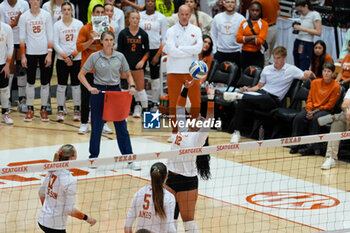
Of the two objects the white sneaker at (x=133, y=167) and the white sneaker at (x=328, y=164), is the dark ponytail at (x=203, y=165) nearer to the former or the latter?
the white sneaker at (x=133, y=167)

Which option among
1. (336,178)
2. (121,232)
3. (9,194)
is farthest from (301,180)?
(9,194)

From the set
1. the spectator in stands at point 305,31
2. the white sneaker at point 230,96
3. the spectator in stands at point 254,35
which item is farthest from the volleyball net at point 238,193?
the spectator in stands at point 305,31

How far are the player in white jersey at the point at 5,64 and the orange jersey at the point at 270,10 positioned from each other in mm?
5262

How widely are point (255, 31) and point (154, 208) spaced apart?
8321mm

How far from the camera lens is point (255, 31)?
14.4 meters

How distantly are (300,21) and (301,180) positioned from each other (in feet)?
16.7

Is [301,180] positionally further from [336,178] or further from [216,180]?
[216,180]

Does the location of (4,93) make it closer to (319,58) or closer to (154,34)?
(154,34)

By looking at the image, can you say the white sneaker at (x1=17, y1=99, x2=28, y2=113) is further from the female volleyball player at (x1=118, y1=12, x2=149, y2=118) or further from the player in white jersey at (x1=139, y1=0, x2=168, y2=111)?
the player in white jersey at (x1=139, y1=0, x2=168, y2=111)

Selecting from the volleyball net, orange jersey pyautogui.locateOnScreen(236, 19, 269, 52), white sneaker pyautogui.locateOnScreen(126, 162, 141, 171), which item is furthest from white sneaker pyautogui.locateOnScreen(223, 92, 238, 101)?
white sneaker pyautogui.locateOnScreen(126, 162, 141, 171)

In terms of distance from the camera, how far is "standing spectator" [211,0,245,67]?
14.9 m

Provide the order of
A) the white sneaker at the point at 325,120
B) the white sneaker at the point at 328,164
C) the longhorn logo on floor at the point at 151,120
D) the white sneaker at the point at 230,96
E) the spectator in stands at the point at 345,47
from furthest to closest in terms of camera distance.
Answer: the longhorn logo on floor at the point at 151,120, the spectator in stands at the point at 345,47, the white sneaker at the point at 230,96, the white sneaker at the point at 325,120, the white sneaker at the point at 328,164

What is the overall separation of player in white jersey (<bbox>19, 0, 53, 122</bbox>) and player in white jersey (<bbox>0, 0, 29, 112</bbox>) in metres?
0.61

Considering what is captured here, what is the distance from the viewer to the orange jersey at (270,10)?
1517 centimetres
